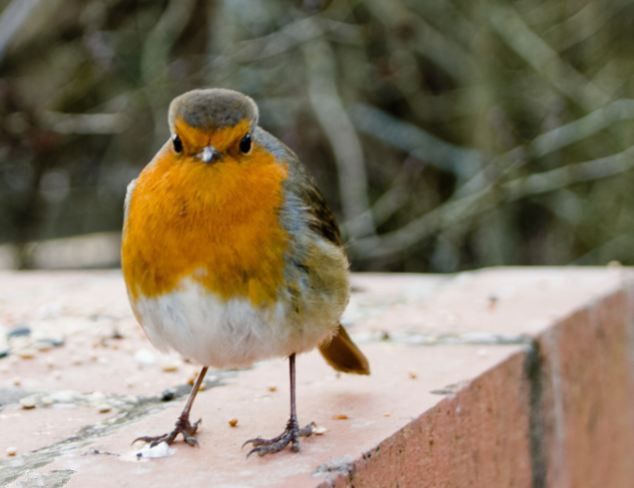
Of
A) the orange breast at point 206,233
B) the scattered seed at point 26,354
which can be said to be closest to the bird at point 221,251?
the orange breast at point 206,233

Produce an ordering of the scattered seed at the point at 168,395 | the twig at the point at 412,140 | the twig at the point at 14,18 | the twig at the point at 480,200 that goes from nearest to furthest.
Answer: the scattered seed at the point at 168,395 → the twig at the point at 480,200 → the twig at the point at 14,18 → the twig at the point at 412,140

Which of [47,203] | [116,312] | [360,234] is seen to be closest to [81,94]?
[47,203]

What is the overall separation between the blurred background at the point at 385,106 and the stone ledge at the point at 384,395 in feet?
6.75

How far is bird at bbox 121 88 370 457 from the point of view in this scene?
5.99ft

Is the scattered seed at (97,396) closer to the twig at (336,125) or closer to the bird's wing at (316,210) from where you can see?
the bird's wing at (316,210)

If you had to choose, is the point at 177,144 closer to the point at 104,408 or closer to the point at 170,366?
the point at 104,408

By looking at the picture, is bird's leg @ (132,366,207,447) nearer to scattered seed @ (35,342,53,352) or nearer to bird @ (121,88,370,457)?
bird @ (121,88,370,457)

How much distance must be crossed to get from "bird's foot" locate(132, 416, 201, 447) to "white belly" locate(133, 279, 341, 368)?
0.13m

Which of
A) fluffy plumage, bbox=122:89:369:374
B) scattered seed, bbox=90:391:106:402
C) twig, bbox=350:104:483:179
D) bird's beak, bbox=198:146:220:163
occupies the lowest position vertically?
scattered seed, bbox=90:391:106:402

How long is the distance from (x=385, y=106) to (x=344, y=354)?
381 cm

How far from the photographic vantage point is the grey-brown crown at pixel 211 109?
1865mm

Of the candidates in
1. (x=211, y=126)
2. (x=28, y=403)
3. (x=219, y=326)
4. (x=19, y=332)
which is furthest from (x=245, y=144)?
(x=19, y=332)

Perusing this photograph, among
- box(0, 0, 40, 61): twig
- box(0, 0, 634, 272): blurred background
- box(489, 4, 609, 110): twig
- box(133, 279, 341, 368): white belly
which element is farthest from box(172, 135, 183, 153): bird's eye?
box(489, 4, 609, 110): twig

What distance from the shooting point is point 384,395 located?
78.6 inches
